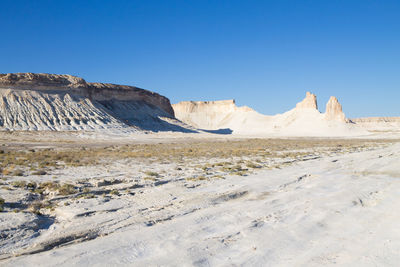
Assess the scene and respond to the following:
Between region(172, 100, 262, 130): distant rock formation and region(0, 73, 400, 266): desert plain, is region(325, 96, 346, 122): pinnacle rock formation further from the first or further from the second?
region(0, 73, 400, 266): desert plain

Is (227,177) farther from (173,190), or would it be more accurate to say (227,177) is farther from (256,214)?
(256,214)

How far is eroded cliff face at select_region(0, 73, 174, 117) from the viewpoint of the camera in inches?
2099

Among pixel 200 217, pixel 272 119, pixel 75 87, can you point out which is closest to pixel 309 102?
pixel 272 119

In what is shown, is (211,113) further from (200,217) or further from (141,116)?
(200,217)

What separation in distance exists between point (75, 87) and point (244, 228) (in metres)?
61.7

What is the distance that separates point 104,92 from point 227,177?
6338 centimetres

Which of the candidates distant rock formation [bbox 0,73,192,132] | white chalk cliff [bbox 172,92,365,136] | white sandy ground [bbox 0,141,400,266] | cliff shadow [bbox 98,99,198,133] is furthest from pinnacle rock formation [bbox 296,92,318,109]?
white sandy ground [bbox 0,141,400,266]

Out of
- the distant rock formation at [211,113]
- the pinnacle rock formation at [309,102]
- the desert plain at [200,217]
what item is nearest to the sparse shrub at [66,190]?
the desert plain at [200,217]

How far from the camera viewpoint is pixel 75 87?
60344 millimetres

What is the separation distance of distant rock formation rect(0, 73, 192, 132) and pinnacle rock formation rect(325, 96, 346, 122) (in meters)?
39.3

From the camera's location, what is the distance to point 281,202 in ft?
24.8

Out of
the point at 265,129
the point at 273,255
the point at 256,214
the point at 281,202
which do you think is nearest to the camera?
the point at 273,255

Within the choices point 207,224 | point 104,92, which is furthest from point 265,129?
point 207,224

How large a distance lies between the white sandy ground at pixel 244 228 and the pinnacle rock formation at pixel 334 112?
76.1 metres
